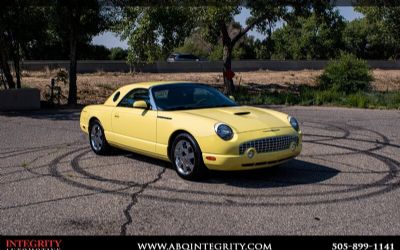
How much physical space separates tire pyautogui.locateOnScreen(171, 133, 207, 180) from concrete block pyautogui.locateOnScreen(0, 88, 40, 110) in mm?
11945

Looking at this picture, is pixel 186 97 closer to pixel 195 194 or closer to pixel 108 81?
pixel 195 194

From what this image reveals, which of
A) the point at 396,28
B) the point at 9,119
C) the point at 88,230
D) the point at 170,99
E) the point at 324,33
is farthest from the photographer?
the point at 324,33

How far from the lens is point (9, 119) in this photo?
15.0 metres

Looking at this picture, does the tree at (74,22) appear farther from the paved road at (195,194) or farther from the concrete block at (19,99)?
the paved road at (195,194)

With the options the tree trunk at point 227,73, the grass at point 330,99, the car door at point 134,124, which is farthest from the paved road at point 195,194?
the tree trunk at point 227,73

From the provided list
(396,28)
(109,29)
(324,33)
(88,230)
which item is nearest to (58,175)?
(88,230)

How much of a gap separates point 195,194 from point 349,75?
17.1m

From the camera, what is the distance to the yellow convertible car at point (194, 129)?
6785mm

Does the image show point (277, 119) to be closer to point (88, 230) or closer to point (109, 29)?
point (88, 230)

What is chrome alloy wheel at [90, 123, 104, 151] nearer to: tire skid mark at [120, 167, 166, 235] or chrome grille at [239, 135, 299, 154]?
tire skid mark at [120, 167, 166, 235]

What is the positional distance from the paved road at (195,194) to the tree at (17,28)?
9.16m

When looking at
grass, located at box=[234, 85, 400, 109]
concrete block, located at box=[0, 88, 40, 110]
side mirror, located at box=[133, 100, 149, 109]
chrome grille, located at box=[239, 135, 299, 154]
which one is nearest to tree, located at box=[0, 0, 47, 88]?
concrete block, located at box=[0, 88, 40, 110]

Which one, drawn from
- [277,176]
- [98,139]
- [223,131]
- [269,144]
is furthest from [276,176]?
[98,139]

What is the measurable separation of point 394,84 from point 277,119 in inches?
1172
